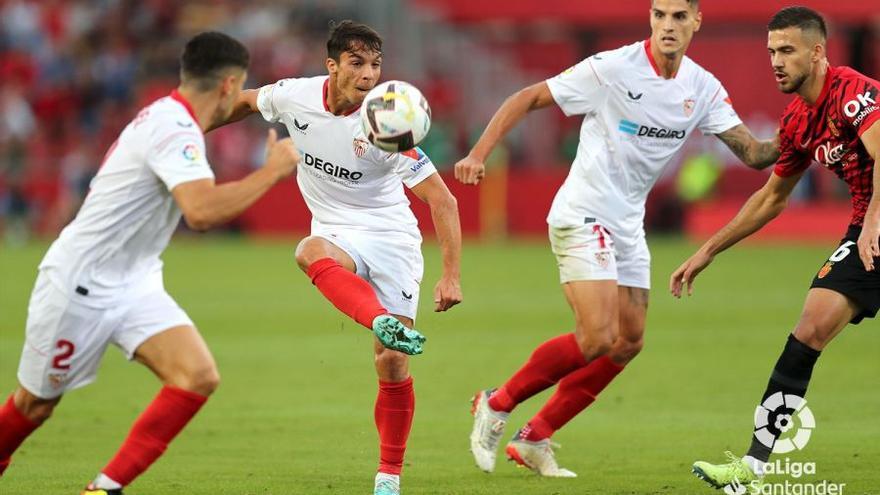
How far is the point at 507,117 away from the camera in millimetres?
9055

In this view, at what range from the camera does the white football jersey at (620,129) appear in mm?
9117

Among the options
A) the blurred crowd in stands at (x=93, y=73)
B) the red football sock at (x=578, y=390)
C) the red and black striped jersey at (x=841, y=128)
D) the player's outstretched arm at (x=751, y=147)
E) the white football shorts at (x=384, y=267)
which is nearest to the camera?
the red and black striped jersey at (x=841, y=128)

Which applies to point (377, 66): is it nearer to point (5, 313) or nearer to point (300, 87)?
point (300, 87)

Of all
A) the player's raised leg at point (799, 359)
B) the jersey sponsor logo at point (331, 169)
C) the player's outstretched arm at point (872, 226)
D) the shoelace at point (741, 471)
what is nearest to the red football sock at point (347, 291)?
the jersey sponsor logo at point (331, 169)

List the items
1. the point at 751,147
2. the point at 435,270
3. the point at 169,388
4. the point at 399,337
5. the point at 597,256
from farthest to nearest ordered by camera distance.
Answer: the point at 435,270 < the point at 751,147 < the point at 597,256 < the point at 399,337 < the point at 169,388

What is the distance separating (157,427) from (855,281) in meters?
3.83

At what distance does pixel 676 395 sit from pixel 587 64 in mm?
4173

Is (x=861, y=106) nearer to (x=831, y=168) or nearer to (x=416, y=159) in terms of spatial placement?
(x=831, y=168)

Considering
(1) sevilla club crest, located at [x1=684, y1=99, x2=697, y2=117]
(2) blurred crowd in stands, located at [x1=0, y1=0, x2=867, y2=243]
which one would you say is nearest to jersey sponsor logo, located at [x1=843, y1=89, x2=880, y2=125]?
(1) sevilla club crest, located at [x1=684, y1=99, x2=697, y2=117]

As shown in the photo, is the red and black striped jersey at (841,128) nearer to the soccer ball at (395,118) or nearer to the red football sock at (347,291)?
the soccer ball at (395,118)

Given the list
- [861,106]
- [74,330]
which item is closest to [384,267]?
[74,330]

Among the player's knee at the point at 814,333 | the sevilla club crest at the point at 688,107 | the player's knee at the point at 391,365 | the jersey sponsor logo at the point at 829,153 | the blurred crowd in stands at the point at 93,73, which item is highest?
the sevilla club crest at the point at 688,107

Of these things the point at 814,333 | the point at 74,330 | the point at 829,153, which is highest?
the point at 829,153

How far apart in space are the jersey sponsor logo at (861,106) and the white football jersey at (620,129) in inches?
57.1
